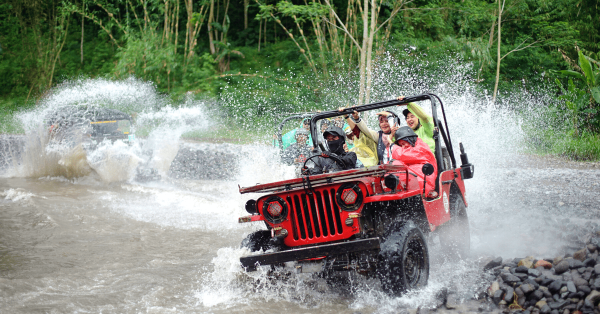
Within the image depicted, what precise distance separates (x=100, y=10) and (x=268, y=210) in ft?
91.0

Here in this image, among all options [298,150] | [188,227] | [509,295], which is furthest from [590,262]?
[188,227]

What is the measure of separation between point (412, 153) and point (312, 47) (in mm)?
17759

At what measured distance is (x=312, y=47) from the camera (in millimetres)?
22703

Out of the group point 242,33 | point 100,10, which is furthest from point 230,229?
point 100,10

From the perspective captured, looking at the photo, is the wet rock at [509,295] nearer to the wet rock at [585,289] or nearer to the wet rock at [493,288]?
the wet rock at [493,288]

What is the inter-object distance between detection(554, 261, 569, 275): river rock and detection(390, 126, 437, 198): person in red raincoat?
139 cm

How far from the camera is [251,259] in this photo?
4.80m

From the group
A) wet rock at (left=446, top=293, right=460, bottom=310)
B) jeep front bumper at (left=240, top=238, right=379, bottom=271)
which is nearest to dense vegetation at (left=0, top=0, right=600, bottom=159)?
wet rock at (left=446, top=293, right=460, bottom=310)

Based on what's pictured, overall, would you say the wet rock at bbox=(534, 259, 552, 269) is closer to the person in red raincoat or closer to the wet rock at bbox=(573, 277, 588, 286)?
the wet rock at bbox=(573, 277, 588, 286)

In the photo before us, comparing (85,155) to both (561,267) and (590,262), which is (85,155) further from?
(590,262)

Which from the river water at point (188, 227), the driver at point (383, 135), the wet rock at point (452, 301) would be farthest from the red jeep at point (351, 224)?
the driver at point (383, 135)

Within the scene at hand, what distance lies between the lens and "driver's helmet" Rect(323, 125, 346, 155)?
5461 mm

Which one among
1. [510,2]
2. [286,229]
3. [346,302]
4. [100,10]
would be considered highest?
[100,10]

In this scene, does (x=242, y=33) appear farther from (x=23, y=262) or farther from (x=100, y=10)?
(x=23, y=262)
